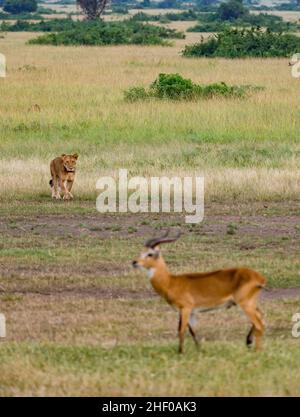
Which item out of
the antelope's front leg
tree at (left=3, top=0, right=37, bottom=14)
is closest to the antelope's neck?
the antelope's front leg

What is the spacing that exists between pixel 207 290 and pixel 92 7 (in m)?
67.6

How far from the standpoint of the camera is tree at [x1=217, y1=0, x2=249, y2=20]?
261 ft

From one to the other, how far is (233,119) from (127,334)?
14.6m

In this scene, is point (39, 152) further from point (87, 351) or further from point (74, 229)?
point (87, 351)

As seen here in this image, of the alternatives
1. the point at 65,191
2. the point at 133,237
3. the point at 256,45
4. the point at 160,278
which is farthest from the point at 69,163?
the point at 256,45

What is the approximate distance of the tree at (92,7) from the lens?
246 ft

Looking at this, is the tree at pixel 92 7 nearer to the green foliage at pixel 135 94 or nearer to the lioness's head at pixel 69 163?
the green foliage at pixel 135 94

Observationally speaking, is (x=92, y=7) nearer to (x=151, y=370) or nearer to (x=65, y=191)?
(x=65, y=191)

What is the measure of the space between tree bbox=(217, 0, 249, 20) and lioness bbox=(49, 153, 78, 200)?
209ft

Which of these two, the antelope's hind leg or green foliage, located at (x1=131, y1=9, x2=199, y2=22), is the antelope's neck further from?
green foliage, located at (x1=131, y1=9, x2=199, y2=22)

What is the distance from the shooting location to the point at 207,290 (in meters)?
8.62

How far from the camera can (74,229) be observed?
595 inches
